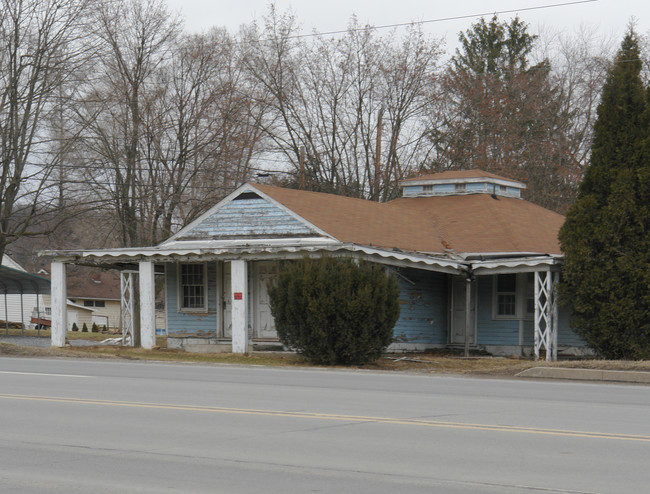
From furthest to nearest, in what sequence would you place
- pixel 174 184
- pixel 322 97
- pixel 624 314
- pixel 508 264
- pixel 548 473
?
pixel 322 97 < pixel 174 184 < pixel 508 264 < pixel 624 314 < pixel 548 473

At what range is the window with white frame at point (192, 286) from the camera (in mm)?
27781

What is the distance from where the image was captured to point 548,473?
25.1ft

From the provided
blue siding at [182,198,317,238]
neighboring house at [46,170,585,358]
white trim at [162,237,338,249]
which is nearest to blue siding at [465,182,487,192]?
neighboring house at [46,170,585,358]

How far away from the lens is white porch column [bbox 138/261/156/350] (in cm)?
2545

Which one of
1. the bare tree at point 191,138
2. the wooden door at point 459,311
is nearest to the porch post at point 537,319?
the wooden door at point 459,311

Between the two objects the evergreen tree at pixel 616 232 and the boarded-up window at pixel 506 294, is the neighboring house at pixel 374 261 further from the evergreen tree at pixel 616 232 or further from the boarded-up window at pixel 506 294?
the evergreen tree at pixel 616 232

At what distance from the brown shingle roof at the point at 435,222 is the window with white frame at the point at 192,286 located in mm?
3385

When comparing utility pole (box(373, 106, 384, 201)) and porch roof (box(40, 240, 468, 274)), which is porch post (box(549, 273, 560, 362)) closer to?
porch roof (box(40, 240, 468, 274))

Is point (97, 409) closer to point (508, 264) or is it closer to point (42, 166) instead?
point (508, 264)

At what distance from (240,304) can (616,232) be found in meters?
9.30

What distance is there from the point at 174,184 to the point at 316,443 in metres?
31.3

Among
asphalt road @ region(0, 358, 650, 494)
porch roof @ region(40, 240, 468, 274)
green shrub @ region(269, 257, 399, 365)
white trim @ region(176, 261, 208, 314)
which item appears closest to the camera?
asphalt road @ region(0, 358, 650, 494)

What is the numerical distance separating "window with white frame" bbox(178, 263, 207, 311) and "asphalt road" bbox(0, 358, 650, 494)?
12051 mm

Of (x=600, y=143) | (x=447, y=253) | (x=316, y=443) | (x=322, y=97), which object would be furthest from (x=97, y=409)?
(x=322, y=97)
